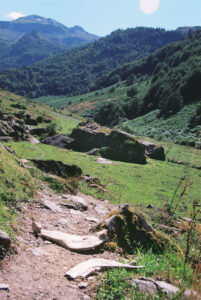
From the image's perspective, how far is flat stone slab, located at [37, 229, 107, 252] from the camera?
725cm

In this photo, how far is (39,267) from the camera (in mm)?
5812

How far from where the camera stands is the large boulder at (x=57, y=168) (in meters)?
17.1

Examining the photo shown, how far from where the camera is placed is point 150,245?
26.3 ft

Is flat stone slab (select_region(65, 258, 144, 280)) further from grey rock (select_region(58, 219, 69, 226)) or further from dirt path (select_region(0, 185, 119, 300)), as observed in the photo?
grey rock (select_region(58, 219, 69, 226))

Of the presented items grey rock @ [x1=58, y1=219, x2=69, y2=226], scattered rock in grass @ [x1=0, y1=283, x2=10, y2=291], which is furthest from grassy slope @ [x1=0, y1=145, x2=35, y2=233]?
scattered rock in grass @ [x1=0, y1=283, x2=10, y2=291]

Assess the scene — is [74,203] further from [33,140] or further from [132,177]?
[33,140]

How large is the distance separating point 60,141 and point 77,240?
31545 mm

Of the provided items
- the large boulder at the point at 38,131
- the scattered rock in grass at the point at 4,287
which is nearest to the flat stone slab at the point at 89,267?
the scattered rock in grass at the point at 4,287

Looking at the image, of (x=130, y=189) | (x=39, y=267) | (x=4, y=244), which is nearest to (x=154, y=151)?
(x=130, y=189)

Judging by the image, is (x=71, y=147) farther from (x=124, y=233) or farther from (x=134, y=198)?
(x=124, y=233)

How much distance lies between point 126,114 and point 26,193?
377ft

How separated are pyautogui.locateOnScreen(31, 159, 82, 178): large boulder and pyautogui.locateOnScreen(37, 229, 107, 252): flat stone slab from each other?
9.23 metres

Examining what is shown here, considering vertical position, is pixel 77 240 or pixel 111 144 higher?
pixel 77 240

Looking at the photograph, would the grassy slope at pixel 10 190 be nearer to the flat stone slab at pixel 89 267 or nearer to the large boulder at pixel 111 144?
the flat stone slab at pixel 89 267
